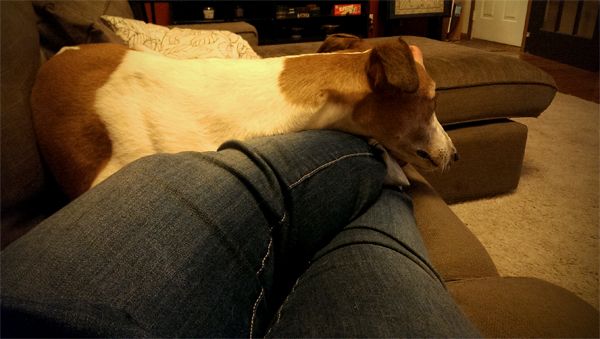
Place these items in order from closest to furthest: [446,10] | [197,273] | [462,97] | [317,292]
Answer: [197,273]
[317,292]
[462,97]
[446,10]

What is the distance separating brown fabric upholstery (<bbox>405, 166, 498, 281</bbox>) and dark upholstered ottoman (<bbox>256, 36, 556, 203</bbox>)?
1.99ft

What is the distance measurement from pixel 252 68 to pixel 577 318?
34.0 inches

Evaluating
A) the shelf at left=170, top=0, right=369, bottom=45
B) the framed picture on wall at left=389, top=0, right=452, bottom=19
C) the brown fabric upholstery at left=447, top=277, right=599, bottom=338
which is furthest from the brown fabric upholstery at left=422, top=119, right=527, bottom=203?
the framed picture on wall at left=389, top=0, right=452, bottom=19

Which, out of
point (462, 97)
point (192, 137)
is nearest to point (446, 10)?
point (462, 97)

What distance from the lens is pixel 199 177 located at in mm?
586

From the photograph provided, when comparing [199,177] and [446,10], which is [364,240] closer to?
[199,177]

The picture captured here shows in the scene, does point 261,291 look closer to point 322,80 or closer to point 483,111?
point 322,80

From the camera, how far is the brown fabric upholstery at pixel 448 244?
0.85 meters

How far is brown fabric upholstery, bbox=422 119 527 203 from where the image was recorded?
165cm

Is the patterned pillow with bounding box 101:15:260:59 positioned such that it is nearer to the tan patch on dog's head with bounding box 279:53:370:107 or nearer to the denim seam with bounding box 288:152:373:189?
the tan patch on dog's head with bounding box 279:53:370:107

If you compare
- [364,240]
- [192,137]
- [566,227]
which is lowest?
[566,227]

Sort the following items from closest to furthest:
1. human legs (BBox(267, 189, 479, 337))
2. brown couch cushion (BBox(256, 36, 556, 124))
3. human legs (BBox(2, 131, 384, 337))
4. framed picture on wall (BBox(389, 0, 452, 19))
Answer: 1. human legs (BBox(2, 131, 384, 337))
2. human legs (BBox(267, 189, 479, 337))
3. brown couch cushion (BBox(256, 36, 556, 124))
4. framed picture on wall (BBox(389, 0, 452, 19))

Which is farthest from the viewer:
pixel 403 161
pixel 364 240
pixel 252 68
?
pixel 403 161

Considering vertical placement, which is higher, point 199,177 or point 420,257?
point 199,177
